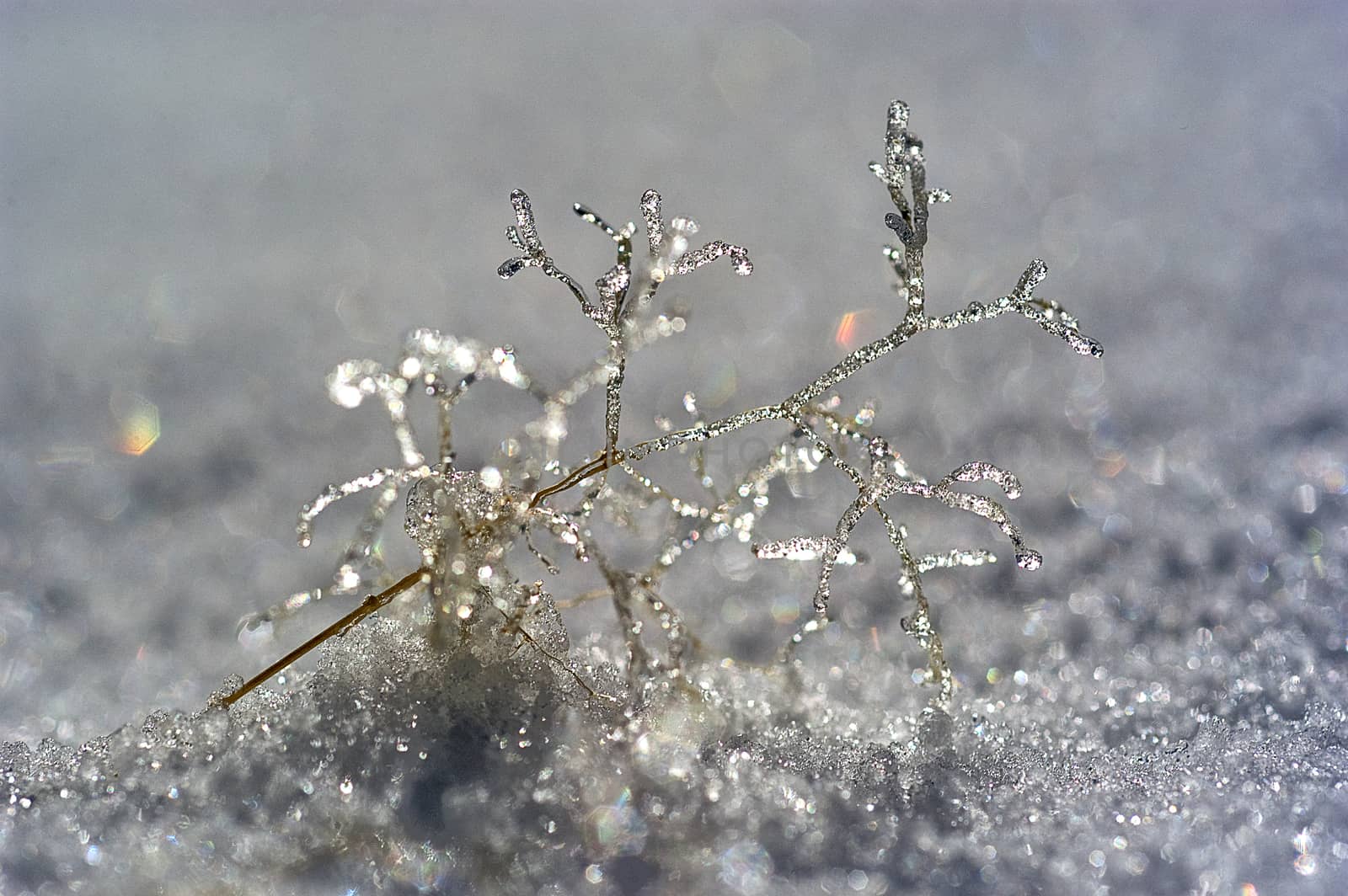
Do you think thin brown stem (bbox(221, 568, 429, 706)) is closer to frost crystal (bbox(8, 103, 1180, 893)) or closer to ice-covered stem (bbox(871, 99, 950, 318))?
frost crystal (bbox(8, 103, 1180, 893))

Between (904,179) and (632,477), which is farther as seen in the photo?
(632,477)

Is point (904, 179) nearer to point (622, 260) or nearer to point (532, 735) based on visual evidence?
point (622, 260)

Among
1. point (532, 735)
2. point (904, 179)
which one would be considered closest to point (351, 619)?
point (532, 735)

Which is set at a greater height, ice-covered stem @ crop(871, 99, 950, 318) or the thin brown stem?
ice-covered stem @ crop(871, 99, 950, 318)

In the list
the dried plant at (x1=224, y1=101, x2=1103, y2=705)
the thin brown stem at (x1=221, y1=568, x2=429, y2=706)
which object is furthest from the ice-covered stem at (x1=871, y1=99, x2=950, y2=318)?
the thin brown stem at (x1=221, y1=568, x2=429, y2=706)

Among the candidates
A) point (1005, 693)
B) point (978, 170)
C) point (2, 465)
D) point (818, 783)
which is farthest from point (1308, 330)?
point (2, 465)

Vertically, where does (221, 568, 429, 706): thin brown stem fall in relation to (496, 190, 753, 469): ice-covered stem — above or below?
below

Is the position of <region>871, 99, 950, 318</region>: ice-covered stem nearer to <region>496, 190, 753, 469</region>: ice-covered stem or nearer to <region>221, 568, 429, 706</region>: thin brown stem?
<region>496, 190, 753, 469</region>: ice-covered stem

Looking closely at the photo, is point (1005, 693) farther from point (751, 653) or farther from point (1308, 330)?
point (1308, 330)

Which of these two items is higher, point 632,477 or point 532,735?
point 632,477
